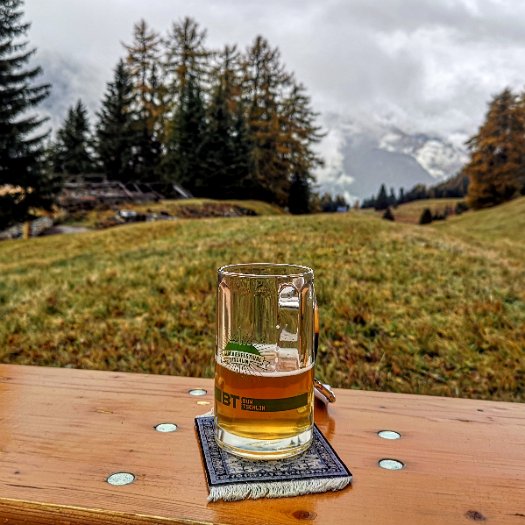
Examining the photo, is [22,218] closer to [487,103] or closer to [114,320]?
[114,320]

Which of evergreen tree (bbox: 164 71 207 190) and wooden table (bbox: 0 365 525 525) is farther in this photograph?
evergreen tree (bbox: 164 71 207 190)

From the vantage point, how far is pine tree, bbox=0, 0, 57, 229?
16.4 metres

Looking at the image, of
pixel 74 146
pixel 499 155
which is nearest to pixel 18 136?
pixel 74 146

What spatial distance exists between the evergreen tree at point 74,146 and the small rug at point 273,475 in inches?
1114

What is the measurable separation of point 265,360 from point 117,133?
27.9 m

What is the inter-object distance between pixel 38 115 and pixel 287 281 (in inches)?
757

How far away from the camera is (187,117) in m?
23.5

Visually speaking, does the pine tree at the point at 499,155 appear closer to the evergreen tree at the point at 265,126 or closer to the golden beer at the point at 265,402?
the evergreen tree at the point at 265,126

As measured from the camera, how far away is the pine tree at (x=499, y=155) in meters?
27.9

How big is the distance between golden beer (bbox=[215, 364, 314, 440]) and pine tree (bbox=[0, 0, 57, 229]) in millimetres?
17117

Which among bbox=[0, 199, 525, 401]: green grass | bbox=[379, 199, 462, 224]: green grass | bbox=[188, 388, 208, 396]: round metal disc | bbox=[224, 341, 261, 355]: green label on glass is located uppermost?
bbox=[379, 199, 462, 224]: green grass

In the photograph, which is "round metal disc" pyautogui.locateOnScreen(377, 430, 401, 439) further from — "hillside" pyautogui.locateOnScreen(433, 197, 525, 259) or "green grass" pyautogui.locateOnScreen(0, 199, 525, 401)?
"hillside" pyautogui.locateOnScreen(433, 197, 525, 259)

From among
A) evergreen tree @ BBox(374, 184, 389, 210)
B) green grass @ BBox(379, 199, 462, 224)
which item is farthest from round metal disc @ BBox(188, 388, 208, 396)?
evergreen tree @ BBox(374, 184, 389, 210)

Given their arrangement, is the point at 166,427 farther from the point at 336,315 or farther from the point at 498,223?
the point at 498,223
